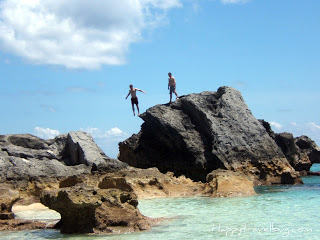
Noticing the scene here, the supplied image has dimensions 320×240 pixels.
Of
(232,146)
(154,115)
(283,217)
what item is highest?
(154,115)

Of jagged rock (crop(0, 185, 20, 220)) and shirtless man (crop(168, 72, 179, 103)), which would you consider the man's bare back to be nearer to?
shirtless man (crop(168, 72, 179, 103))

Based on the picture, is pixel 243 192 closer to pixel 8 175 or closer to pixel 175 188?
pixel 175 188

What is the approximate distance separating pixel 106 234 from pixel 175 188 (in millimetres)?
7619

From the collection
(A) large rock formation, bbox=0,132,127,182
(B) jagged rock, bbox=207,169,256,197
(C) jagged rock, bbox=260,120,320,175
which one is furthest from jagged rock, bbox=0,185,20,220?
(C) jagged rock, bbox=260,120,320,175

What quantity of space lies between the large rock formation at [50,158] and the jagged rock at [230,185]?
3.51m

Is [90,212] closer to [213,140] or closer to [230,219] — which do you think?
[230,219]

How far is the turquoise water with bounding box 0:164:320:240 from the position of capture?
7613 mm

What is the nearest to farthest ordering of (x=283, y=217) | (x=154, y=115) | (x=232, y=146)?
(x=283, y=217) → (x=232, y=146) → (x=154, y=115)

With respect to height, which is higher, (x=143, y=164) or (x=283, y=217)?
(x=143, y=164)

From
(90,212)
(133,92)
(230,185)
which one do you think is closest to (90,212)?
(90,212)

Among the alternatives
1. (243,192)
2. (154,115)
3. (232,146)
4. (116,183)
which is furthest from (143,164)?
(243,192)

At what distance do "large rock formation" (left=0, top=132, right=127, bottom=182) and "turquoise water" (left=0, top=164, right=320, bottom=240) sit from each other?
10.7ft

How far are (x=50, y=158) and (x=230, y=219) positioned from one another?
8966 millimetres

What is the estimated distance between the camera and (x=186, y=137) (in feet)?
61.0
